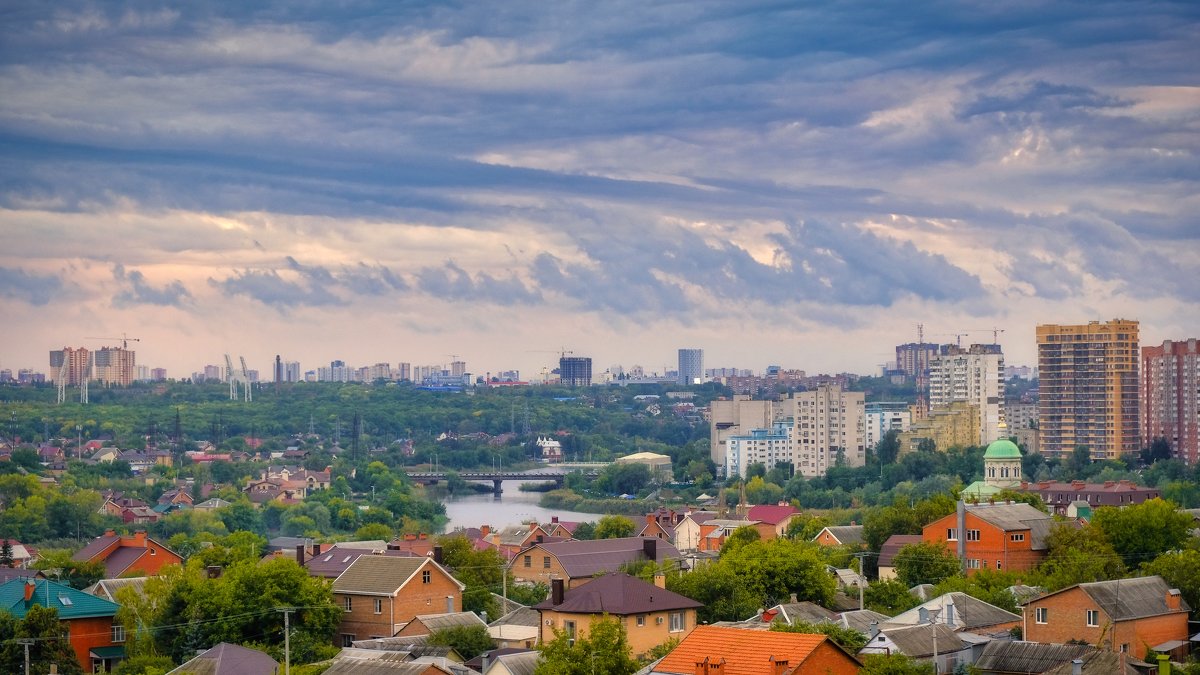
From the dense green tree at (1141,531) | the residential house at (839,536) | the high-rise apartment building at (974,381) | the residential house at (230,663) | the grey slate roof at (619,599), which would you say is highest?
the high-rise apartment building at (974,381)

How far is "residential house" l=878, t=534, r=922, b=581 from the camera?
1288 inches

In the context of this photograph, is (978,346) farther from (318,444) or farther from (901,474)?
(318,444)

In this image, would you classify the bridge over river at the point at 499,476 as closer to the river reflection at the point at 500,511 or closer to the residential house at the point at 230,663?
the river reflection at the point at 500,511

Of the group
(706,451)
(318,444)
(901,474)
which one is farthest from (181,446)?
(901,474)

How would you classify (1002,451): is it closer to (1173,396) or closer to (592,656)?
(1173,396)

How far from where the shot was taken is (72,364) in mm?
168375

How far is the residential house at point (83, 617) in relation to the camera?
26.2 m

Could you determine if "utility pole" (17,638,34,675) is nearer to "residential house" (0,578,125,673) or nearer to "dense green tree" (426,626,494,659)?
"residential house" (0,578,125,673)

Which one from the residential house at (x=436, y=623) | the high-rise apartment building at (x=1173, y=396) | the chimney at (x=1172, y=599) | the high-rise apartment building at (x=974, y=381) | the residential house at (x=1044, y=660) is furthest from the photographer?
the high-rise apartment building at (x=974, y=381)

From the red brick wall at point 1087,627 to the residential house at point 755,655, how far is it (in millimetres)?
5293

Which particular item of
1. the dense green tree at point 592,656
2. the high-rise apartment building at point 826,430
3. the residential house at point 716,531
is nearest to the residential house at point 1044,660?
the dense green tree at point 592,656

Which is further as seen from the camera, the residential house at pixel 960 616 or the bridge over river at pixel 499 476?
the bridge over river at pixel 499 476

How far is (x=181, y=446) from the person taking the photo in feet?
348

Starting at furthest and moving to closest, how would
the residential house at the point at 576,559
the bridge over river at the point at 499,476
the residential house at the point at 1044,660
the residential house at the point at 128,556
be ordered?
the bridge over river at the point at 499,476
the residential house at the point at 128,556
the residential house at the point at 576,559
the residential house at the point at 1044,660
